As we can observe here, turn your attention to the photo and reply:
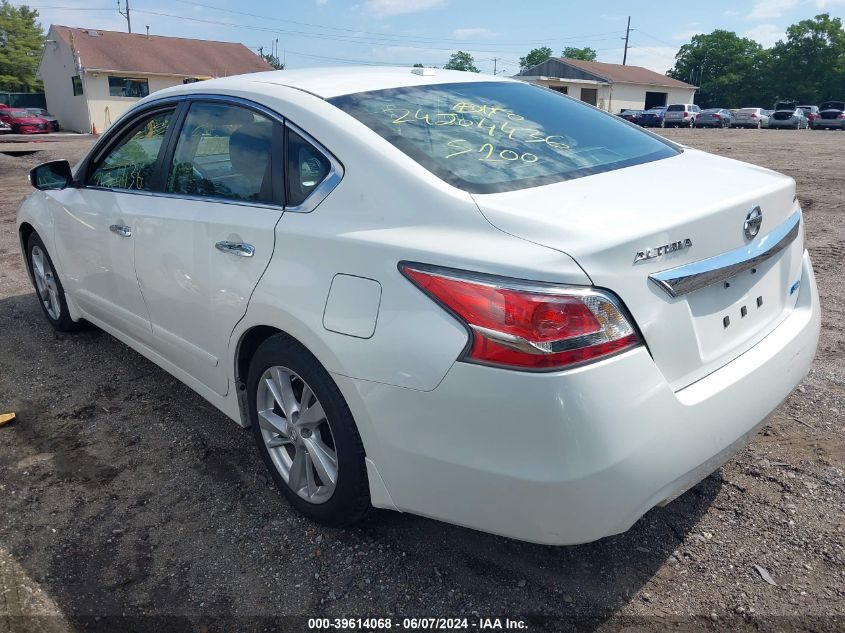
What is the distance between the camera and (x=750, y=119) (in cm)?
4356

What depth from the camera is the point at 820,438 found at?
3.15 m

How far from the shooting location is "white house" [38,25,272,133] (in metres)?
37.1

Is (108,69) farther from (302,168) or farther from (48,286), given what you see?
(302,168)

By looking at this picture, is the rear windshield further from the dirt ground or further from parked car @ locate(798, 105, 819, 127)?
parked car @ locate(798, 105, 819, 127)

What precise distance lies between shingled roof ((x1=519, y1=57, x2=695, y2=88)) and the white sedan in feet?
191

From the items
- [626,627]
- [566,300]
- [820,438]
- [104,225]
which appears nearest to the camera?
[566,300]

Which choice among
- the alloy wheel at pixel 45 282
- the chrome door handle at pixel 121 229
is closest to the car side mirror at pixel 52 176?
the alloy wheel at pixel 45 282

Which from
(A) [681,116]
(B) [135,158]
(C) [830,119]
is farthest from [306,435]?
(C) [830,119]

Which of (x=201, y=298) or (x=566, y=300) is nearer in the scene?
(x=566, y=300)

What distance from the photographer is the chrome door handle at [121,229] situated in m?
3.32

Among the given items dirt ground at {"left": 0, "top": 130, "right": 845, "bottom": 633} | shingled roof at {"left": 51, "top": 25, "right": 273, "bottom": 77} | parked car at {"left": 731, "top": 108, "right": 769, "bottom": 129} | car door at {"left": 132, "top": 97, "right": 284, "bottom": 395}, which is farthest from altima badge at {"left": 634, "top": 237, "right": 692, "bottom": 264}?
parked car at {"left": 731, "top": 108, "right": 769, "bottom": 129}

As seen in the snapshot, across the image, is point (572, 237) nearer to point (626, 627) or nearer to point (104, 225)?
point (626, 627)

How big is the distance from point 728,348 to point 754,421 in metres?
0.28

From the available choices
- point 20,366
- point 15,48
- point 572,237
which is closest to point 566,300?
point 572,237
